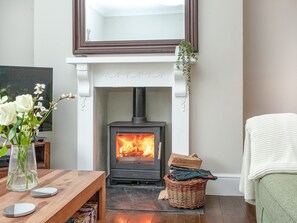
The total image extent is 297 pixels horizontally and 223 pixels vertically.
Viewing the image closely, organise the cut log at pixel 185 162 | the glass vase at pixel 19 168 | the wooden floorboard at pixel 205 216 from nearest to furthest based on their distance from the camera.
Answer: the glass vase at pixel 19 168
the wooden floorboard at pixel 205 216
the cut log at pixel 185 162

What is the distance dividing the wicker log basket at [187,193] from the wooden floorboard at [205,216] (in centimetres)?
13

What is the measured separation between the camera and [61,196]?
156 cm

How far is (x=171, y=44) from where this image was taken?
3244 mm

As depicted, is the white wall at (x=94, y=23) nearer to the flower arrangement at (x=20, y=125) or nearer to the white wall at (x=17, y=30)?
the white wall at (x=17, y=30)

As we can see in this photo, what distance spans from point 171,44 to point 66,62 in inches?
42.3

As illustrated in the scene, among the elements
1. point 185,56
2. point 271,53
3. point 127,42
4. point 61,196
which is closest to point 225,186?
point 185,56

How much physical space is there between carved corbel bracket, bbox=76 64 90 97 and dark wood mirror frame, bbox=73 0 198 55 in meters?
0.19

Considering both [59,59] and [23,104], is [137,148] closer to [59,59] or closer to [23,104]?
[59,59]

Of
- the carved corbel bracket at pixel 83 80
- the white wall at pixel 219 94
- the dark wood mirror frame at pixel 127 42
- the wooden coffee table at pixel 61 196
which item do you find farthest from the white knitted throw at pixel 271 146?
the carved corbel bracket at pixel 83 80

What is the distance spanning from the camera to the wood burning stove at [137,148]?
11.0 ft

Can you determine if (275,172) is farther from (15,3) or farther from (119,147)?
(15,3)

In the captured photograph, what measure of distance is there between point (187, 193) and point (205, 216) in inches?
9.2

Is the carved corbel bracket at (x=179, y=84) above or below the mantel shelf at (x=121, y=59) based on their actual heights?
below

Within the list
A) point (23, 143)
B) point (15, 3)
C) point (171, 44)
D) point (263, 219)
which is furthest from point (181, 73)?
point (15, 3)
